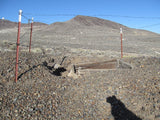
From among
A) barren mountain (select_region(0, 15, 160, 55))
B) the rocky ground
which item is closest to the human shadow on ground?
the rocky ground

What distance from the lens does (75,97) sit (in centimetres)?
516

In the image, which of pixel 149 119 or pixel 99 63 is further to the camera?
pixel 99 63

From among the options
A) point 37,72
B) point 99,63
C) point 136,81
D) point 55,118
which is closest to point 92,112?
point 55,118

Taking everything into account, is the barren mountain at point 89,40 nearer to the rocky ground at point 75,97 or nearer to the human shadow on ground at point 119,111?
the rocky ground at point 75,97

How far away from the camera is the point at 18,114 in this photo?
A: 388cm

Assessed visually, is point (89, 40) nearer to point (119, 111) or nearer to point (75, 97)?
point (75, 97)

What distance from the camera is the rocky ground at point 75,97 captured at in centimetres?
405

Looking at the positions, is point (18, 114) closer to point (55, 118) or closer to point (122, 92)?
point (55, 118)

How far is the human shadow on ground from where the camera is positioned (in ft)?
12.9

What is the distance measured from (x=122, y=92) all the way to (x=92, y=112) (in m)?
1.47

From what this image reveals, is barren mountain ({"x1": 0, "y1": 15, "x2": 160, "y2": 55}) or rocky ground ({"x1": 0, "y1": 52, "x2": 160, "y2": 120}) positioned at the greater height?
barren mountain ({"x1": 0, "y1": 15, "x2": 160, "y2": 55})

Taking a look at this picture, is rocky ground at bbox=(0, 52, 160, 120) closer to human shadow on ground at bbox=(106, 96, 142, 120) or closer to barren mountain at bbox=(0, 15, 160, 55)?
human shadow on ground at bbox=(106, 96, 142, 120)

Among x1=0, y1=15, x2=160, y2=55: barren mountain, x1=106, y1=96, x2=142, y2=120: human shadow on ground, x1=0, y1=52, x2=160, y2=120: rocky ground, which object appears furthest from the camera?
x1=0, y1=15, x2=160, y2=55: barren mountain

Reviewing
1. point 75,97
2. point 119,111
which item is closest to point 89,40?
point 75,97
